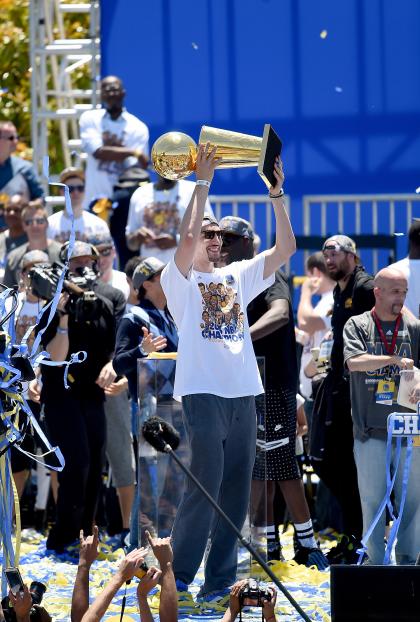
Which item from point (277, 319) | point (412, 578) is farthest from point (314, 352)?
point (412, 578)

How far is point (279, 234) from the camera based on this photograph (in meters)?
7.09

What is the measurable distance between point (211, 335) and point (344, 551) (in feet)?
6.55

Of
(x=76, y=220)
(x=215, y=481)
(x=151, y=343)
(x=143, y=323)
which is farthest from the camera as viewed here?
(x=76, y=220)

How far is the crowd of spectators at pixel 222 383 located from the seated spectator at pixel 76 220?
32 centimetres

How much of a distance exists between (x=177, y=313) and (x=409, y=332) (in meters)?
1.36

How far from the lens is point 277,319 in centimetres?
795

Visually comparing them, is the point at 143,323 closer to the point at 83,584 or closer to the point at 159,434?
the point at 159,434

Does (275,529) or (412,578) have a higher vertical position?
(412,578)

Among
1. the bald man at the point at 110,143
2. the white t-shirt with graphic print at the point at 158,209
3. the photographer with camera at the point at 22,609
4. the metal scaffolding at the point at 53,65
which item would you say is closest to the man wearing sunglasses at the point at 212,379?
the photographer with camera at the point at 22,609

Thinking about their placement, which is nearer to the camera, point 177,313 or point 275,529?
point 177,313

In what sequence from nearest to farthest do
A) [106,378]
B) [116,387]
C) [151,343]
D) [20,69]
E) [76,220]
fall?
[151,343] → [106,378] → [116,387] → [76,220] → [20,69]

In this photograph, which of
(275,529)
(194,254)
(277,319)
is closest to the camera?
(194,254)

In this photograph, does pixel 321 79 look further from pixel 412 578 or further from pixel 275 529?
pixel 412 578

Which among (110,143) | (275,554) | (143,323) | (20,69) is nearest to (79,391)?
(143,323)
